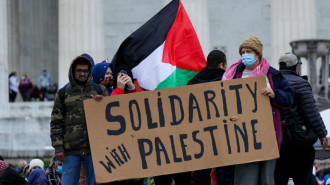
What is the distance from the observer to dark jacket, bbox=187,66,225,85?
1362 centimetres

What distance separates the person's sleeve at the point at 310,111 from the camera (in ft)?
42.2

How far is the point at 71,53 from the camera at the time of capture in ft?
120

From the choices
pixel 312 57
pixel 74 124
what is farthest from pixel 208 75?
pixel 312 57

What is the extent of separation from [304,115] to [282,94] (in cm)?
99

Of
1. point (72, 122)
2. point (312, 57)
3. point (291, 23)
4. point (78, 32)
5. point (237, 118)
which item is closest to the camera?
point (237, 118)

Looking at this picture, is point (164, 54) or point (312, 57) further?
point (312, 57)

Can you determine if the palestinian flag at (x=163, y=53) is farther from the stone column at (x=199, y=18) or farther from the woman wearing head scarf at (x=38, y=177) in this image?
the stone column at (x=199, y=18)

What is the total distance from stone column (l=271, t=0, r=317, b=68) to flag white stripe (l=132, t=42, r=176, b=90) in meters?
23.1

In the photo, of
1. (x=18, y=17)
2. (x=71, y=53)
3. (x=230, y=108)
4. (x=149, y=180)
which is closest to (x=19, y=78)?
(x=18, y=17)

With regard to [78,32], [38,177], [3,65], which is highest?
[78,32]

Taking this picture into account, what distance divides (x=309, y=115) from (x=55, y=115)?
364 cm

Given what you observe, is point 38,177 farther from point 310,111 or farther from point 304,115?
point 310,111

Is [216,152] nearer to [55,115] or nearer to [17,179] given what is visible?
[55,115]

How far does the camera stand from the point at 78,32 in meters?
36.5
